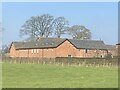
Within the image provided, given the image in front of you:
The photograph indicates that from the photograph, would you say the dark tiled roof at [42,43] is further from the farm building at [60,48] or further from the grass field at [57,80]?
the grass field at [57,80]

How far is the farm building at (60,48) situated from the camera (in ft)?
302

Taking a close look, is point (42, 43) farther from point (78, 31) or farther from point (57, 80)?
point (57, 80)

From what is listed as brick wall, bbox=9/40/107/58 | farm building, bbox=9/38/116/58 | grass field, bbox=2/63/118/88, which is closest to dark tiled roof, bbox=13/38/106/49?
farm building, bbox=9/38/116/58

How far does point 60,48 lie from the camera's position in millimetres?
91875

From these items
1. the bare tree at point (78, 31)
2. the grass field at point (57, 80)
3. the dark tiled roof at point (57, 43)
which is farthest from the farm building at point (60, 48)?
the grass field at point (57, 80)

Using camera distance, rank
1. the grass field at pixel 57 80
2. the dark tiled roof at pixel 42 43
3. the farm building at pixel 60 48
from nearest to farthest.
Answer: the grass field at pixel 57 80, the farm building at pixel 60 48, the dark tiled roof at pixel 42 43

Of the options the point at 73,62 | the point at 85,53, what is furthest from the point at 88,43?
the point at 73,62

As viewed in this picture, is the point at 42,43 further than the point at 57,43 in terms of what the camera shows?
Yes

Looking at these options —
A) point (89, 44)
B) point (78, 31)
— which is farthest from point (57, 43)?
point (78, 31)

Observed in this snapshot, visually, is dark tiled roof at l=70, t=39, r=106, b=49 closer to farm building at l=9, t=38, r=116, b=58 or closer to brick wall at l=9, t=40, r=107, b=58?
farm building at l=9, t=38, r=116, b=58

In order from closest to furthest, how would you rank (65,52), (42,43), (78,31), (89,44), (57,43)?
(65,52)
(57,43)
(89,44)
(42,43)
(78,31)

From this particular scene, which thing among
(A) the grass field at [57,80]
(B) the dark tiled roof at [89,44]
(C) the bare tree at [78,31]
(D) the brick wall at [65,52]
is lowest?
(A) the grass field at [57,80]

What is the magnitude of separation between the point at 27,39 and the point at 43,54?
18.4m

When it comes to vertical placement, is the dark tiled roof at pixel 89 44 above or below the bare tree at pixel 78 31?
below
